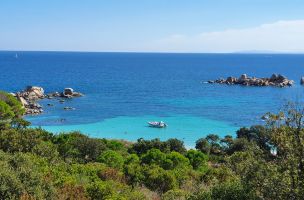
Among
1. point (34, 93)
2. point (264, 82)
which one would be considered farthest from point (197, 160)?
point (264, 82)

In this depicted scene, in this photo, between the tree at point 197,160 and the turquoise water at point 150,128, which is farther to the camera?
the turquoise water at point 150,128

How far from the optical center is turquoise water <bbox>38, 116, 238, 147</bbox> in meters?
51.7

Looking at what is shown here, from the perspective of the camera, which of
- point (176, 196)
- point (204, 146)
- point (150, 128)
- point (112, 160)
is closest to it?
point (176, 196)

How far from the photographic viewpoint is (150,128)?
5634 cm

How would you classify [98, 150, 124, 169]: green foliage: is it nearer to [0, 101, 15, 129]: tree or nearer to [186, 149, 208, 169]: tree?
[186, 149, 208, 169]: tree

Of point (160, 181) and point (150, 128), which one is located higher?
point (160, 181)

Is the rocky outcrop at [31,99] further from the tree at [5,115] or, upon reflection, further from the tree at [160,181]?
the tree at [160,181]

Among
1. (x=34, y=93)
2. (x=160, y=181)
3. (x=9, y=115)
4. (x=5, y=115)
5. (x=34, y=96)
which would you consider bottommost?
(x=34, y=96)

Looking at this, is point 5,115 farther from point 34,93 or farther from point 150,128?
point 34,93

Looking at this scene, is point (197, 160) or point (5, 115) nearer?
point (197, 160)

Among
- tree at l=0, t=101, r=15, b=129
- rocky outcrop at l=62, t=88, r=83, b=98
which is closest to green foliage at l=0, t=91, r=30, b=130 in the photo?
tree at l=0, t=101, r=15, b=129

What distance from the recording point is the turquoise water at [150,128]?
170 ft

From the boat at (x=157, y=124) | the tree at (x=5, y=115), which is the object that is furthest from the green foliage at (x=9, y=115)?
the boat at (x=157, y=124)

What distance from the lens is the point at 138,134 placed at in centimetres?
5275
